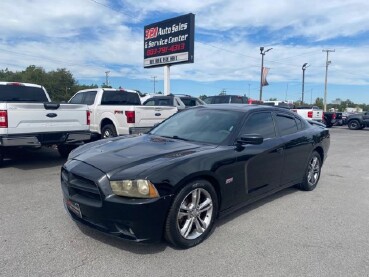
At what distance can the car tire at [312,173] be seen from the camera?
583cm

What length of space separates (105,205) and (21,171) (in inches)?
186

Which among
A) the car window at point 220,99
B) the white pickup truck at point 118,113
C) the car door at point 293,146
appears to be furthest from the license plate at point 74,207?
the car window at point 220,99

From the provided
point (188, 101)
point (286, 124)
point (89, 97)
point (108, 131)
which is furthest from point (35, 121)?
point (188, 101)

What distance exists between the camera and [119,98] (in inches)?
437

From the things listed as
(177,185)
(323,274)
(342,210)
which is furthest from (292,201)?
(177,185)

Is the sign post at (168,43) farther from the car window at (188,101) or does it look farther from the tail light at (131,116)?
the tail light at (131,116)

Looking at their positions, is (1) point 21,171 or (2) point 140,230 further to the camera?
(1) point 21,171

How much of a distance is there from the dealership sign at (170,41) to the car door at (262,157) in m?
15.9

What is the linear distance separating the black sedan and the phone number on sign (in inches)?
627

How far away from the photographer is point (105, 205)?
3.15m

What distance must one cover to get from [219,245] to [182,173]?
3.11 ft

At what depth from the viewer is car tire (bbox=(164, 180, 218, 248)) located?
3321 mm

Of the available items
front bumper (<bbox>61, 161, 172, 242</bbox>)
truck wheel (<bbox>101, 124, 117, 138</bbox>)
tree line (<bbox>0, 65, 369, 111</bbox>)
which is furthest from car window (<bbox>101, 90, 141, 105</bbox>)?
tree line (<bbox>0, 65, 369, 111</bbox>)

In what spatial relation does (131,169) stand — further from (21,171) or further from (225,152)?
(21,171)
